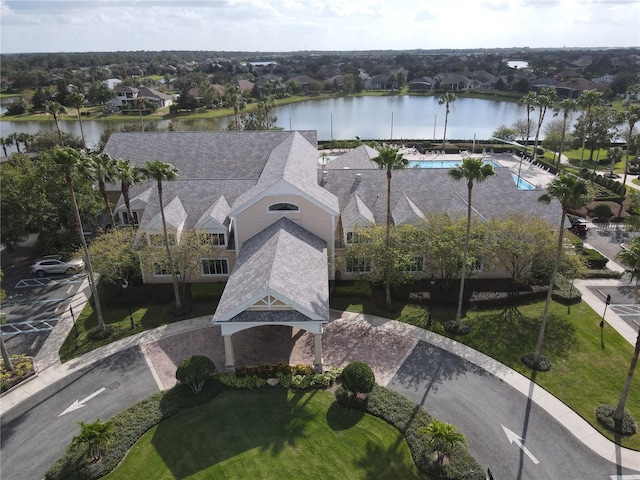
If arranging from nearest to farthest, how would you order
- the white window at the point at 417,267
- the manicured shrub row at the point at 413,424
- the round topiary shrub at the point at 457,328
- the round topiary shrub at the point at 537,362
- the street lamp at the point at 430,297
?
the manicured shrub row at the point at 413,424 < the round topiary shrub at the point at 537,362 < the round topiary shrub at the point at 457,328 < the street lamp at the point at 430,297 < the white window at the point at 417,267

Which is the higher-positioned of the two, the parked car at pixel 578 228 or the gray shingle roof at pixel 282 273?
the gray shingle roof at pixel 282 273

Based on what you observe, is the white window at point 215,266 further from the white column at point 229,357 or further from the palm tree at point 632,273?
the palm tree at point 632,273

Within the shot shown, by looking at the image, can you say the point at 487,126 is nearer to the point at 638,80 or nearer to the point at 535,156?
the point at 535,156

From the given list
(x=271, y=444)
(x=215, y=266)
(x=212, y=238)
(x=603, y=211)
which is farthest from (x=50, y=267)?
(x=603, y=211)

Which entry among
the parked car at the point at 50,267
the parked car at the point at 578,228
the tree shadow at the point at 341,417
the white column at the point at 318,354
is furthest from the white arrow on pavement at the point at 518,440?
the parked car at the point at 50,267

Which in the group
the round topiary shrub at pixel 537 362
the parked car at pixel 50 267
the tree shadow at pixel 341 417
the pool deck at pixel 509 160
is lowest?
the tree shadow at pixel 341 417

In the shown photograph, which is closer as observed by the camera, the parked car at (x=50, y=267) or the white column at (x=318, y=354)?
the white column at (x=318, y=354)

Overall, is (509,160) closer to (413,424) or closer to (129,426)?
(413,424)
